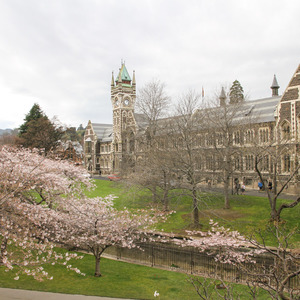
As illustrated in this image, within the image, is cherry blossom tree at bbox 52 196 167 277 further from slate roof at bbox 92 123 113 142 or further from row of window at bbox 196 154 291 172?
slate roof at bbox 92 123 113 142

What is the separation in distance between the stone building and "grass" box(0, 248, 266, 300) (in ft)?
38.1

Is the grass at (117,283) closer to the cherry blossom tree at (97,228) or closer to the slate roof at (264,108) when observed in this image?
the cherry blossom tree at (97,228)

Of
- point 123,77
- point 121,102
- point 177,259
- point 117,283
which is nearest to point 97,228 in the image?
point 117,283

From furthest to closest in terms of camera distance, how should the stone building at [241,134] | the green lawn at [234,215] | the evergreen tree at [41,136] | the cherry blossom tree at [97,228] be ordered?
the evergreen tree at [41,136] < the stone building at [241,134] < the green lawn at [234,215] < the cherry blossom tree at [97,228]

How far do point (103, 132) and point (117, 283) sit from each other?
6891cm

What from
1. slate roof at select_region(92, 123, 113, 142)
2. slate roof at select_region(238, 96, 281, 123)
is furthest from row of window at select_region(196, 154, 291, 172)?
slate roof at select_region(92, 123, 113, 142)

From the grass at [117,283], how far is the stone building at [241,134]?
38.1 feet

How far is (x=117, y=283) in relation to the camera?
44.1 feet

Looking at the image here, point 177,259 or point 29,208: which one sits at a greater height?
point 29,208

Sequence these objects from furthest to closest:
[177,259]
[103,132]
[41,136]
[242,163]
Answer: [103,132]
[41,136]
[242,163]
[177,259]

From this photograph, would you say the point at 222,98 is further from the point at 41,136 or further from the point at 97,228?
the point at 41,136

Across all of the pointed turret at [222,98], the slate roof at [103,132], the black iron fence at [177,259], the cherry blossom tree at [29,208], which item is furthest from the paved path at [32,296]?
the slate roof at [103,132]

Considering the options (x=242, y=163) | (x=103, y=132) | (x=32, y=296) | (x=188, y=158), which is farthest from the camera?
(x=103, y=132)

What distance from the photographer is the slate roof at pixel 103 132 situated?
3017 inches
